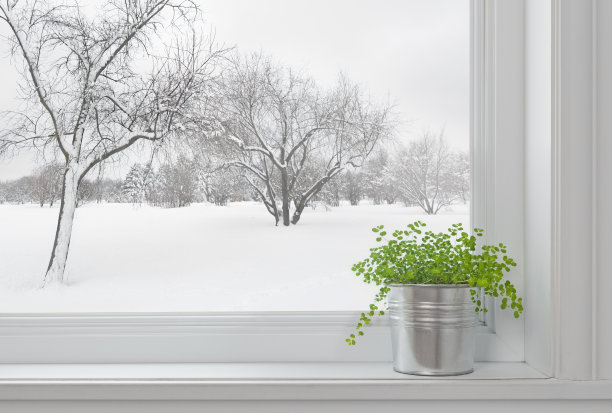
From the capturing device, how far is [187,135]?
1.67 metres

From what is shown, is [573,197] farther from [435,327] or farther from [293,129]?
[293,129]

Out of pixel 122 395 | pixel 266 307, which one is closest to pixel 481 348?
pixel 266 307

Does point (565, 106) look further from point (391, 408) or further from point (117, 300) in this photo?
point (117, 300)

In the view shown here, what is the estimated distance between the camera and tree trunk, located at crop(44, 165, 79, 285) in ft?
5.30

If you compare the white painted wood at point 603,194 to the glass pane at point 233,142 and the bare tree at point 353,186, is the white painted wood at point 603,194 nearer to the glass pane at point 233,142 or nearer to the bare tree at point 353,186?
the glass pane at point 233,142

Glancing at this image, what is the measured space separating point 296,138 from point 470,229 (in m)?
0.48

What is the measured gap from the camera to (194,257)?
1636 mm

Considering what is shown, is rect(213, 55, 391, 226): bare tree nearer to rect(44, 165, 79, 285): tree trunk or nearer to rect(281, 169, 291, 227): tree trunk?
rect(281, 169, 291, 227): tree trunk

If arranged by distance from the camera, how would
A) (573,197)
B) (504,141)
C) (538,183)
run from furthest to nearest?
1. (504,141)
2. (538,183)
3. (573,197)

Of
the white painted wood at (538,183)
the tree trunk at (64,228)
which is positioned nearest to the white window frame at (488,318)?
the white painted wood at (538,183)

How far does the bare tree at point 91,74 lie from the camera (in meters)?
1.64

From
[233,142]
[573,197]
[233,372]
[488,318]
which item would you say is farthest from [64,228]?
[573,197]

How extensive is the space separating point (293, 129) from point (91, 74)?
1.67 feet

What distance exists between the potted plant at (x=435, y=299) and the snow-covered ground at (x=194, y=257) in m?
0.17
